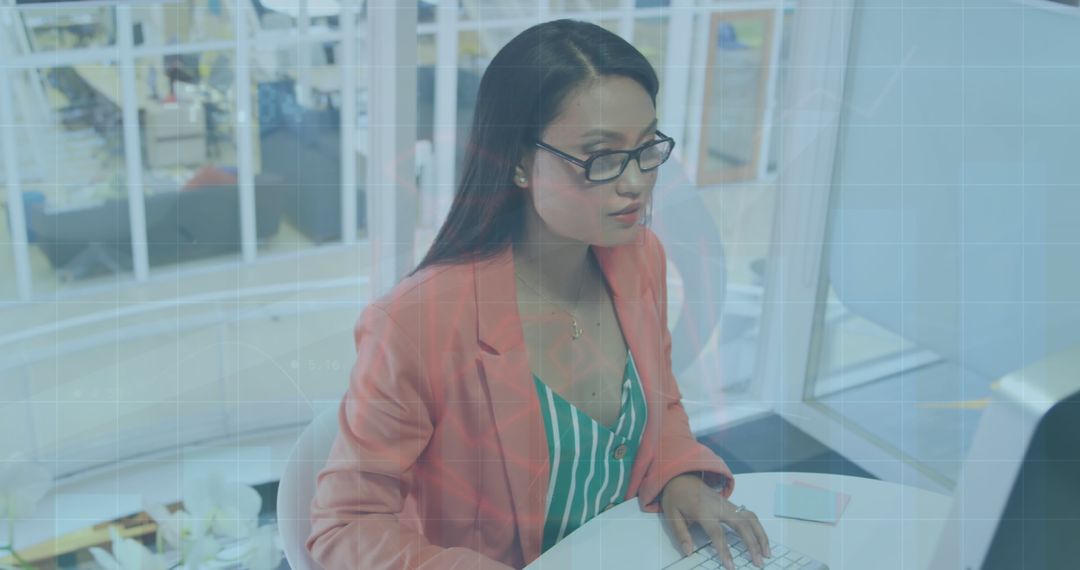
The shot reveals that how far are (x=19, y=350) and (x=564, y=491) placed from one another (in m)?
0.75

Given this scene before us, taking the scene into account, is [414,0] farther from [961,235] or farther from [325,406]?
[961,235]

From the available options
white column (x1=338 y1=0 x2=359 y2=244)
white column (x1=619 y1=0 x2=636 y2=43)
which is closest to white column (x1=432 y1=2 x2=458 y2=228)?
white column (x1=338 y1=0 x2=359 y2=244)

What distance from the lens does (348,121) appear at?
118cm

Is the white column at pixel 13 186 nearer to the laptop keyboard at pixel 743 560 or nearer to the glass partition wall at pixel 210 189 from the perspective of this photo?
the glass partition wall at pixel 210 189

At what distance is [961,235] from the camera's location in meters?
1.24

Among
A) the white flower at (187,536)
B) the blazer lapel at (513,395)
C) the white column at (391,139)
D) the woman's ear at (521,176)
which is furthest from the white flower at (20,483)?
the woman's ear at (521,176)

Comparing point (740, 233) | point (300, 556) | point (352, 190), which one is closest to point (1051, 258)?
point (740, 233)

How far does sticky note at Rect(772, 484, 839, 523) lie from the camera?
116 centimetres

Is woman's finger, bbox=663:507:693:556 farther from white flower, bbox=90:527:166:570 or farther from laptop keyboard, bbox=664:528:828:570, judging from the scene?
white flower, bbox=90:527:166:570

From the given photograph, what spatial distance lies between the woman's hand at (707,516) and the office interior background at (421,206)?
0.12 m

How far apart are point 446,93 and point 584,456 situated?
522mm

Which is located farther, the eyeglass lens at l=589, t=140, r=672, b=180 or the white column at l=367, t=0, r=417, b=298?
the white column at l=367, t=0, r=417, b=298

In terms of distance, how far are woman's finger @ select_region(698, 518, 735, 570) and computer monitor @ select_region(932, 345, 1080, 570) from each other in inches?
13.9

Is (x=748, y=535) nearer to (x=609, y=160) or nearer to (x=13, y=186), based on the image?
(x=609, y=160)
